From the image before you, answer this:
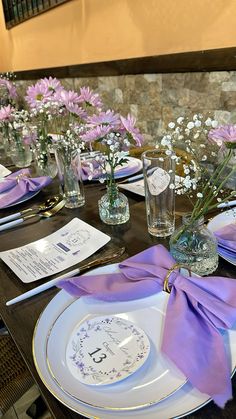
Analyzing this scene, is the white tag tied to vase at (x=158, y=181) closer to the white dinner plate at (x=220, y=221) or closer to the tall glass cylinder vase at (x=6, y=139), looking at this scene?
the white dinner plate at (x=220, y=221)

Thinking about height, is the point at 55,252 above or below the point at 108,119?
below

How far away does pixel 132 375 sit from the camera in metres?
0.43

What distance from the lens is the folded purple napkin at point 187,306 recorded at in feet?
1.33

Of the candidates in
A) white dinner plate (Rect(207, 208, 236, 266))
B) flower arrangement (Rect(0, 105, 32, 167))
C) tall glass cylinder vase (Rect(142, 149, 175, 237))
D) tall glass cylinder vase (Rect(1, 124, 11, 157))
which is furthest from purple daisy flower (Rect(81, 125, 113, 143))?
tall glass cylinder vase (Rect(1, 124, 11, 157))

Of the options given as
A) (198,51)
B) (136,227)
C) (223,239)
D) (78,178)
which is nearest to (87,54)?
(198,51)

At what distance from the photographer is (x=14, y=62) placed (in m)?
4.03

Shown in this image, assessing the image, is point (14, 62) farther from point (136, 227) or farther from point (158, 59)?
point (136, 227)

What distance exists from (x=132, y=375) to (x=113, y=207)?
0.51 meters

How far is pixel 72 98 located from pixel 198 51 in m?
0.96

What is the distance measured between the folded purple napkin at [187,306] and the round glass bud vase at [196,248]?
59 millimetres

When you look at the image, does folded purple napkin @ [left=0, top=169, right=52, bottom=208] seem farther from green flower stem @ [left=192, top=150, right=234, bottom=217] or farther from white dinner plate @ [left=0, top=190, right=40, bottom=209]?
green flower stem @ [left=192, top=150, right=234, bottom=217]

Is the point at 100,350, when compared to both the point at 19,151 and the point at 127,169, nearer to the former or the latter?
the point at 127,169

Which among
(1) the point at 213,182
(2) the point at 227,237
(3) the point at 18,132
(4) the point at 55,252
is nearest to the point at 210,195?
(1) the point at 213,182

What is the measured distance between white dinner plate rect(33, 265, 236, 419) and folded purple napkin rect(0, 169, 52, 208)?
1.89 feet
